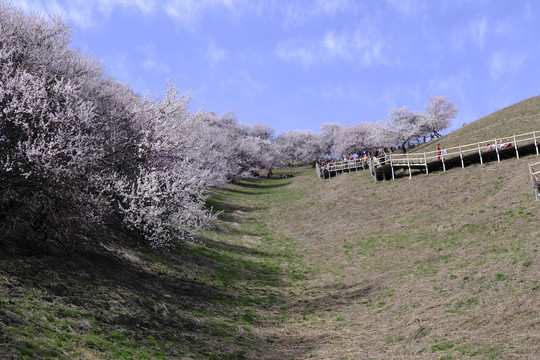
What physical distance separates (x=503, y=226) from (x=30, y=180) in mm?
19240

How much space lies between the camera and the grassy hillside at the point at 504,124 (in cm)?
4749

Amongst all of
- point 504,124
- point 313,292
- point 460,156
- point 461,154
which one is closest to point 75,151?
point 313,292

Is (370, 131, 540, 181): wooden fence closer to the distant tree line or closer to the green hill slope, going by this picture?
the green hill slope

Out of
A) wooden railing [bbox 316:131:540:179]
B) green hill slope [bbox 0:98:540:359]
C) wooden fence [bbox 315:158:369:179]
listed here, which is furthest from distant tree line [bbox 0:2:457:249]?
wooden fence [bbox 315:158:369:179]

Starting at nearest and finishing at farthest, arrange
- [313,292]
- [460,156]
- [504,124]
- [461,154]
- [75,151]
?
[75,151], [313,292], [461,154], [460,156], [504,124]

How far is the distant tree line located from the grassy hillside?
42.1 metres

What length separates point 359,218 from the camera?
29.2m

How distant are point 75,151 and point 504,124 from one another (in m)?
54.6

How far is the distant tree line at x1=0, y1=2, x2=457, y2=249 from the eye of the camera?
11.6 meters

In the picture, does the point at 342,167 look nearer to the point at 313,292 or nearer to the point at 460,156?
the point at 460,156

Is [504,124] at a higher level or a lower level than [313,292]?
higher

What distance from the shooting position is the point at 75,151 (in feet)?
41.4

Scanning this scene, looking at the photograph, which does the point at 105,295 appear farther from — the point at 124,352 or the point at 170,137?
the point at 170,137

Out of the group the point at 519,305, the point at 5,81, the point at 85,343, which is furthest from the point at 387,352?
the point at 5,81
